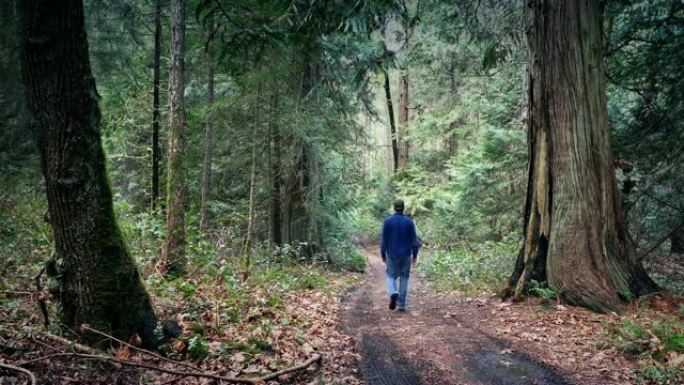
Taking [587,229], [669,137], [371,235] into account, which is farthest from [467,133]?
[587,229]

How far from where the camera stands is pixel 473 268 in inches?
496

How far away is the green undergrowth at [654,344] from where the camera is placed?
4469 millimetres

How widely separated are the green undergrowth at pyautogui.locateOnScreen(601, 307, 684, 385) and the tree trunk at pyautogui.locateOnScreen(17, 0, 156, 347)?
532cm

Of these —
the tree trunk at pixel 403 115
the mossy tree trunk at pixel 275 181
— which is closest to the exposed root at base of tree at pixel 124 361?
the mossy tree trunk at pixel 275 181

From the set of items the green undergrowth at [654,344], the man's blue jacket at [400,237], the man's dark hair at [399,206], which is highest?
the man's dark hair at [399,206]

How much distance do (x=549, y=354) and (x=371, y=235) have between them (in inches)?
961

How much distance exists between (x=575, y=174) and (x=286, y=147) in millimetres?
8745

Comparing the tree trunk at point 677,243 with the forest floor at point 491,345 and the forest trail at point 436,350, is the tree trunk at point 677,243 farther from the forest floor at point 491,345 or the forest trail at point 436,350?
the forest trail at point 436,350

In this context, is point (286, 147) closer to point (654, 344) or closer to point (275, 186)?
point (275, 186)

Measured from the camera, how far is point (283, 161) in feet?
43.4

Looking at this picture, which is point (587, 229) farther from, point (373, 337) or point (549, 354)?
point (373, 337)

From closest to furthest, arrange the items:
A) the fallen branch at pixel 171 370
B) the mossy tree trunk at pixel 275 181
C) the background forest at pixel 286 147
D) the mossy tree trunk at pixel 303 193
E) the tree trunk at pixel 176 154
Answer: the fallen branch at pixel 171 370 < the background forest at pixel 286 147 < the tree trunk at pixel 176 154 < the mossy tree trunk at pixel 275 181 < the mossy tree trunk at pixel 303 193

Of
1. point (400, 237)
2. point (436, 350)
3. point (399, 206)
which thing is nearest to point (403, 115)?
point (399, 206)

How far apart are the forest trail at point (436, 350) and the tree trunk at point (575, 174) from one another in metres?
1.70
